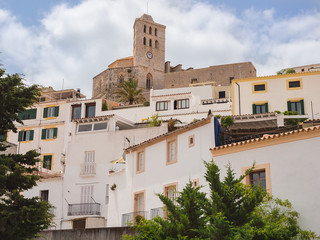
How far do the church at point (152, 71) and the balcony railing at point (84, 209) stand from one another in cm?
4726

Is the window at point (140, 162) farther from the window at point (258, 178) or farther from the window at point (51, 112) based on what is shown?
the window at point (51, 112)

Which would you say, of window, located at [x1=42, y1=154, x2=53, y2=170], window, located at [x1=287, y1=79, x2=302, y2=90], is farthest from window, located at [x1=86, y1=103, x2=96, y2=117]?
window, located at [x1=287, y1=79, x2=302, y2=90]

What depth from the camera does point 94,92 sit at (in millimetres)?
95875

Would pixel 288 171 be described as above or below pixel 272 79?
below

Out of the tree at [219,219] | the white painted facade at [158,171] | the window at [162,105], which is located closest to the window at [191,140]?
the white painted facade at [158,171]

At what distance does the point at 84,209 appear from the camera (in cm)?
4012

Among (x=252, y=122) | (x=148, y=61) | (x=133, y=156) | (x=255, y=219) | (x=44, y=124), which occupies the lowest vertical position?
(x=255, y=219)

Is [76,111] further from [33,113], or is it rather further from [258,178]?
[258,178]

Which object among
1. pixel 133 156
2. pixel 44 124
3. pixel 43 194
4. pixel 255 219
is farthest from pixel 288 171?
pixel 44 124

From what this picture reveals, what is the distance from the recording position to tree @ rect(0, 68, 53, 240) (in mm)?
19078

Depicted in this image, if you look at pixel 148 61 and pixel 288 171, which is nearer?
pixel 288 171

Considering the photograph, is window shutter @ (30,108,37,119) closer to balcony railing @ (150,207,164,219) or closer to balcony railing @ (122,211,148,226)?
balcony railing @ (122,211,148,226)

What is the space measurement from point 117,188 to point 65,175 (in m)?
11.0

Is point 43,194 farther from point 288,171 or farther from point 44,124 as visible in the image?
point 288,171
